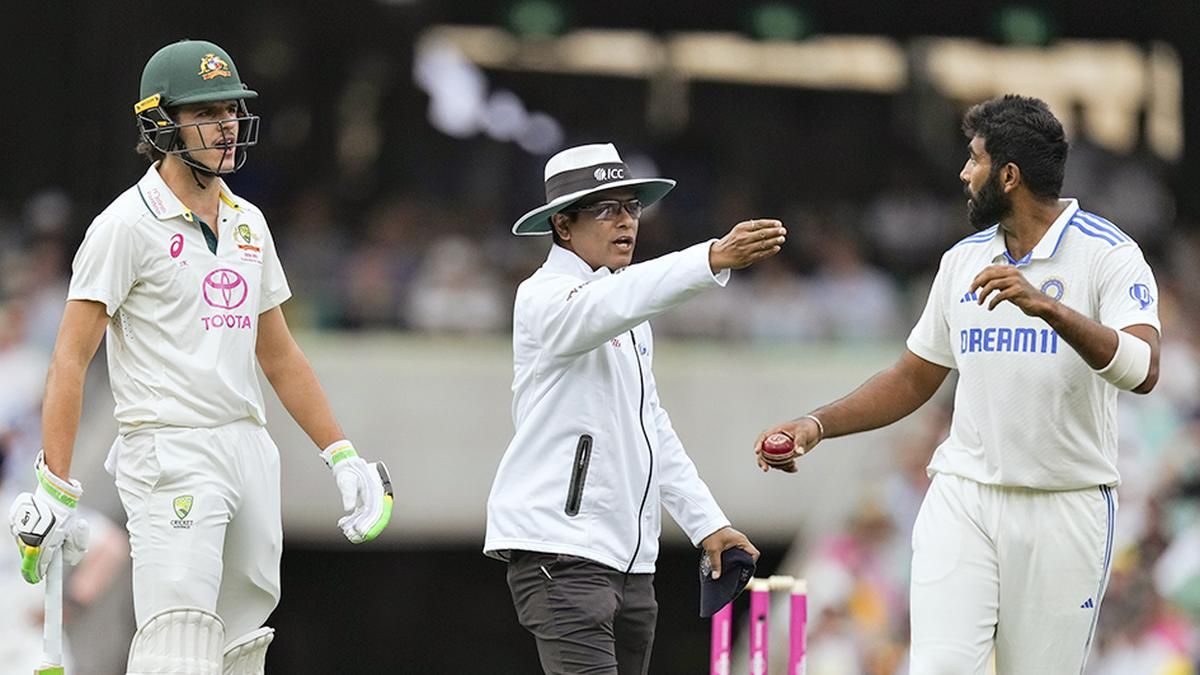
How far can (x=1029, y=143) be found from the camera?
524 cm

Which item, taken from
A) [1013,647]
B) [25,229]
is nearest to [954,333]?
[1013,647]

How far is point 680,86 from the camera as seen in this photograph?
1755cm

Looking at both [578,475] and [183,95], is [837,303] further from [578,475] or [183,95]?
[183,95]

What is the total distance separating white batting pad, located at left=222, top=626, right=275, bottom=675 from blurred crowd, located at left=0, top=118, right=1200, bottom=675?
550 centimetres

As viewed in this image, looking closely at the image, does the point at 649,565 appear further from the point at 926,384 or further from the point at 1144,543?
the point at 1144,543

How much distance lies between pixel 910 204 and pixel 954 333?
33.8 feet

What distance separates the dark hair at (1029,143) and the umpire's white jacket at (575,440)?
3.41 feet

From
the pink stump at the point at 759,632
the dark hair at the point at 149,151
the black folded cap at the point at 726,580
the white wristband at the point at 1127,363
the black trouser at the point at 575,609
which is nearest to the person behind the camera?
the white wristband at the point at 1127,363

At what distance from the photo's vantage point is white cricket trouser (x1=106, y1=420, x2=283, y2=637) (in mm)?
5125

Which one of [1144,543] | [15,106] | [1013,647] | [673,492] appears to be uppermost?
[15,106]

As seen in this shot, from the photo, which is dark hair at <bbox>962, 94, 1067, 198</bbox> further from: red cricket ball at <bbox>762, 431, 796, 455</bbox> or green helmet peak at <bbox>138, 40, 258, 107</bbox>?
green helmet peak at <bbox>138, 40, 258, 107</bbox>

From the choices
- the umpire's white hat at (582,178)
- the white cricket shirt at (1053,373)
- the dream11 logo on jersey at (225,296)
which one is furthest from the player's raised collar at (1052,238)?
the dream11 logo on jersey at (225,296)

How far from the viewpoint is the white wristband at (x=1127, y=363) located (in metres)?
4.86

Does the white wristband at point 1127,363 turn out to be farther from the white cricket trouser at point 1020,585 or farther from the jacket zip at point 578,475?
the jacket zip at point 578,475
